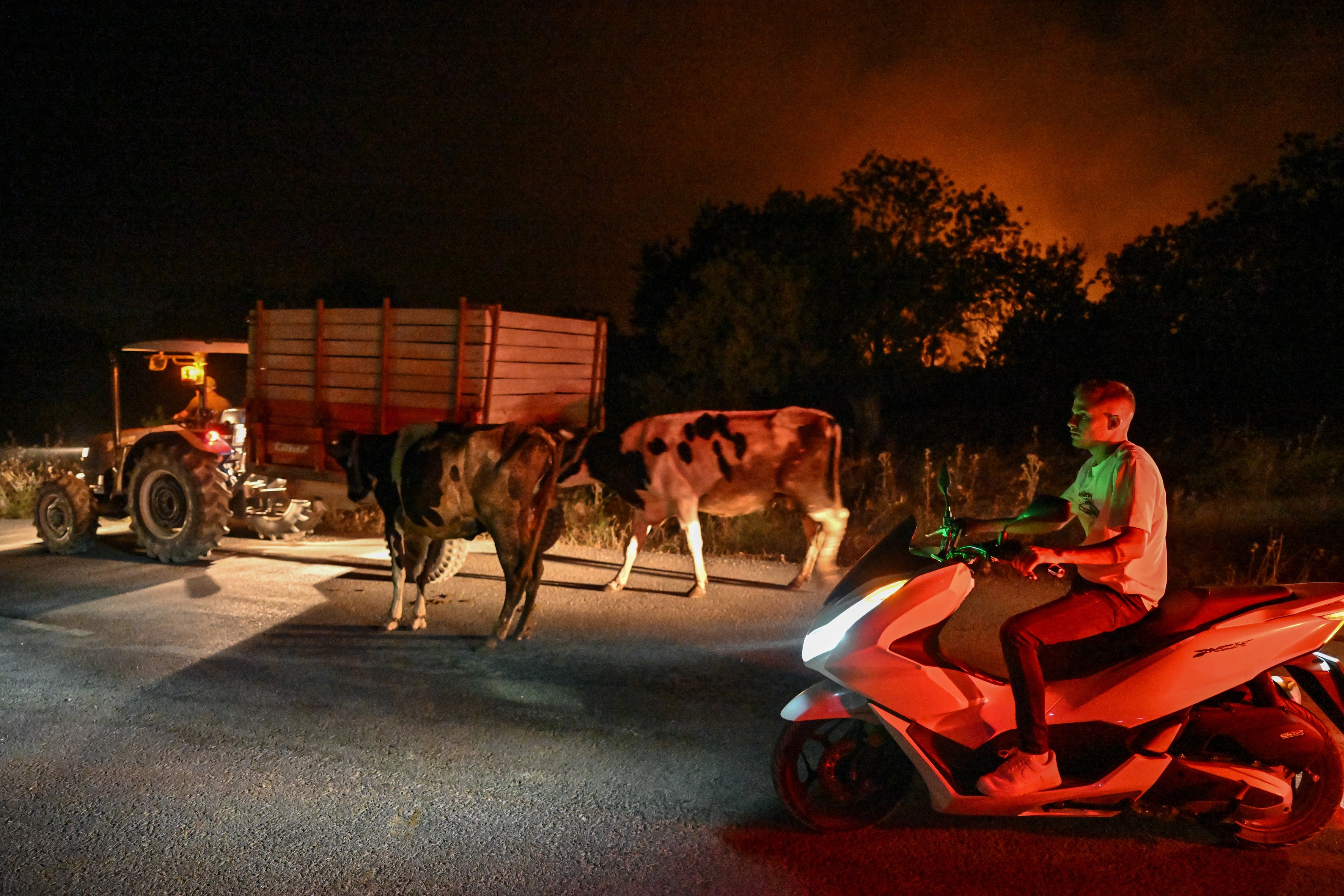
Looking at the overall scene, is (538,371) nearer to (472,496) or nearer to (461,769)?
(472,496)

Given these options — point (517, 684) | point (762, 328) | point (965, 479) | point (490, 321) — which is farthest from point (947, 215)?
point (517, 684)

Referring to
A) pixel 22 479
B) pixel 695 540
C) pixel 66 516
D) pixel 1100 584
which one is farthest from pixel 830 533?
pixel 22 479

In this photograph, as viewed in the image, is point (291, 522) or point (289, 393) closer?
point (289, 393)

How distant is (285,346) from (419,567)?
276 centimetres

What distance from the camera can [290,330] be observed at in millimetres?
8594

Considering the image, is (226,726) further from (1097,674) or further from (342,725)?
(1097,674)

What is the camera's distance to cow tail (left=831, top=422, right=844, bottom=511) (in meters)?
8.30

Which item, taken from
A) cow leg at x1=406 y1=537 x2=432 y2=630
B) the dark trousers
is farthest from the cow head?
the dark trousers

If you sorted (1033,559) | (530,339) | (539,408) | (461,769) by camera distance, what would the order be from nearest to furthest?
1. (1033,559)
2. (461,769)
3. (530,339)
4. (539,408)

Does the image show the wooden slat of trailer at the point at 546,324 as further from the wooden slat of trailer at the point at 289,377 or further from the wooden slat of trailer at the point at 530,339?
the wooden slat of trailer at the point at 289,377

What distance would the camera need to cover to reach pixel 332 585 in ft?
26.8

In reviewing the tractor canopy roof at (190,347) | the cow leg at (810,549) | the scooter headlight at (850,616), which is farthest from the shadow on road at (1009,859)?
the tractor canopy roof at (190,347)

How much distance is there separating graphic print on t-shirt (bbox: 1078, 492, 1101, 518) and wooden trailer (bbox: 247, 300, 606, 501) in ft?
16.3

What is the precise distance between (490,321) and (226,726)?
368 centimetres
